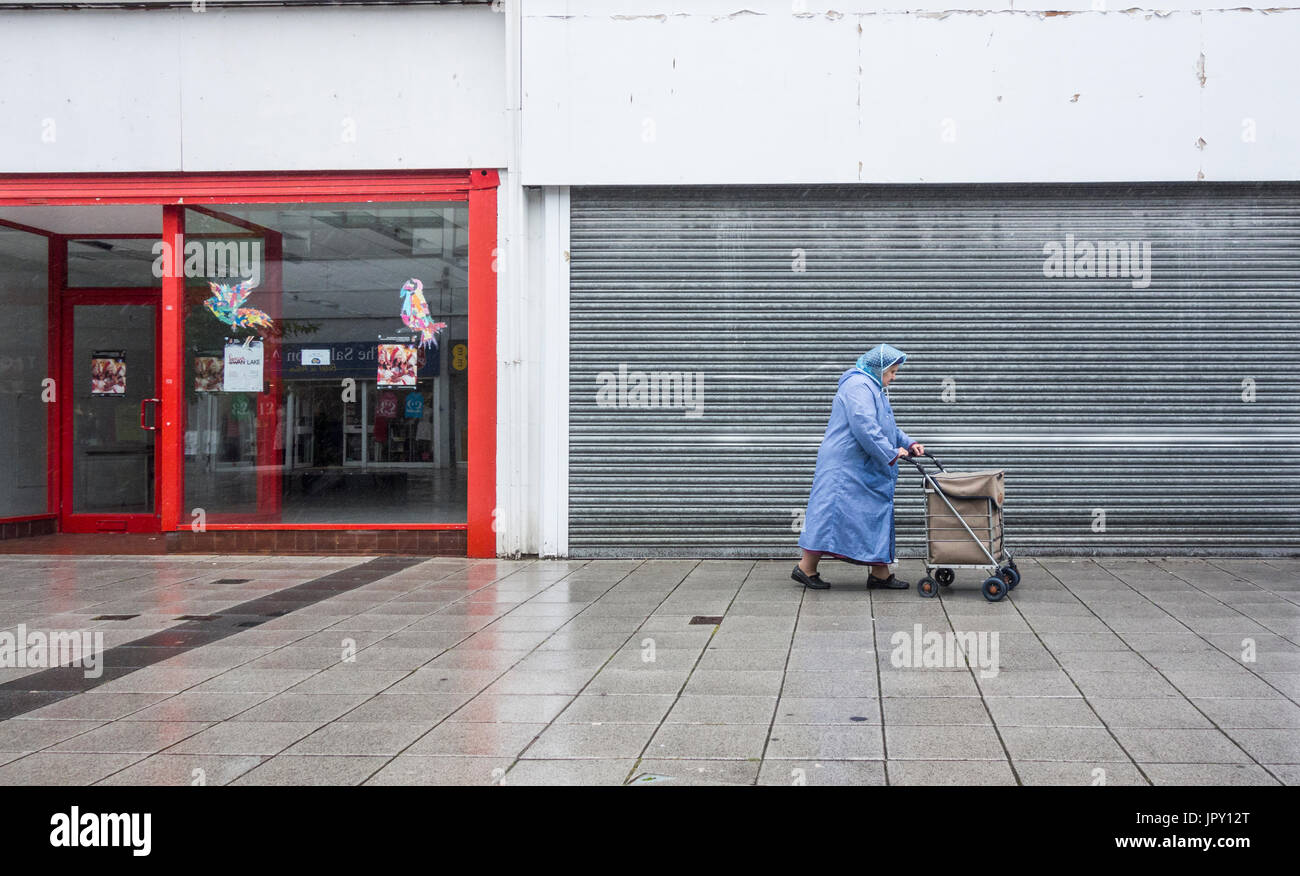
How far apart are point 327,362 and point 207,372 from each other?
1.18 meters

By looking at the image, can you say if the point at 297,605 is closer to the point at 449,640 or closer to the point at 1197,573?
the point at 449,640

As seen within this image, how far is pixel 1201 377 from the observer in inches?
390

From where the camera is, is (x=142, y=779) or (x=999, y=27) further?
(x=999, y=27)

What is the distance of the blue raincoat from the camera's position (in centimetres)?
824

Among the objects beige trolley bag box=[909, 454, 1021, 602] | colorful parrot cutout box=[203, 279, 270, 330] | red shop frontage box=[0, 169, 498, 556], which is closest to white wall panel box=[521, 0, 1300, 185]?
red shop frontage box=[0, 169, 498, 556]

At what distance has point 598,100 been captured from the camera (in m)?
10.0

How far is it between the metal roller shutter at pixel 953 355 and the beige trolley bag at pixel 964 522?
1.95 m

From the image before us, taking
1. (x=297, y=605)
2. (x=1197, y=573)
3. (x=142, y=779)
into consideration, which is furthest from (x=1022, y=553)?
(x=142, y=779)

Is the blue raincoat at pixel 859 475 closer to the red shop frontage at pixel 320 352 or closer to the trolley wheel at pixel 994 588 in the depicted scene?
the trolley wheel at pixel 994 588

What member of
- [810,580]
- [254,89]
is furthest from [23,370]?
[810,580]

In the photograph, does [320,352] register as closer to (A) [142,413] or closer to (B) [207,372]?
(B) [207,372]

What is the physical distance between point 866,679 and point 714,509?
466cm
